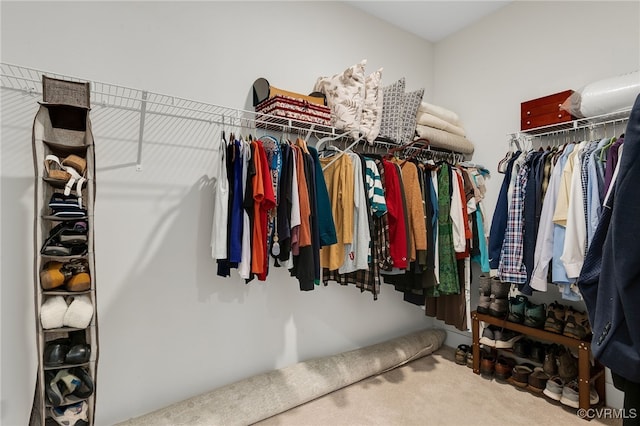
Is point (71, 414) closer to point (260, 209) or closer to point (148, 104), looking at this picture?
point (260, 209)

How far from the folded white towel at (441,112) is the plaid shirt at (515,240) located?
2.76 ft

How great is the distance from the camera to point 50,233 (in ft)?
4.30

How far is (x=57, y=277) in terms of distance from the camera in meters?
1.28

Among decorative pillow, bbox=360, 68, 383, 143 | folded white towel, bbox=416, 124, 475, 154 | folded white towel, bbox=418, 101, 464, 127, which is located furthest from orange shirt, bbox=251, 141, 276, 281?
folded white towel, bbox=418, 101, 464, 127

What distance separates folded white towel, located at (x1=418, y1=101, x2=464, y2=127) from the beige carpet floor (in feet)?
6.48

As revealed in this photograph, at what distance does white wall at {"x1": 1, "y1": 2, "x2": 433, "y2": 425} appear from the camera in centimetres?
154

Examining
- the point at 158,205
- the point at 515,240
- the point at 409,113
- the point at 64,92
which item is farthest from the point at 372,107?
the point at 64,92

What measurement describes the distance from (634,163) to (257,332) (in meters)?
2.02

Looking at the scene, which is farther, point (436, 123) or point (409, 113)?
point (436, 123)

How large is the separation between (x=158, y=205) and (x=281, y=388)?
4.17 ft

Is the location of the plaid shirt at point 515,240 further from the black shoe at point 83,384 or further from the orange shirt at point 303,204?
the black shoe at point 83,384

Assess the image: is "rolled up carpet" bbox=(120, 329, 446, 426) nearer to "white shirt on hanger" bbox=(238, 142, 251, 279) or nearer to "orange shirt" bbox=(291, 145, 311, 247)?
"white shirt on hanger" bbox=(238, 142, 251, 279)

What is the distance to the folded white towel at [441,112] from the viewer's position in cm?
266

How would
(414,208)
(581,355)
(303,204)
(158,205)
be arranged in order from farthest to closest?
(414,208) < (581,355) < (158,205) < (303,204)
